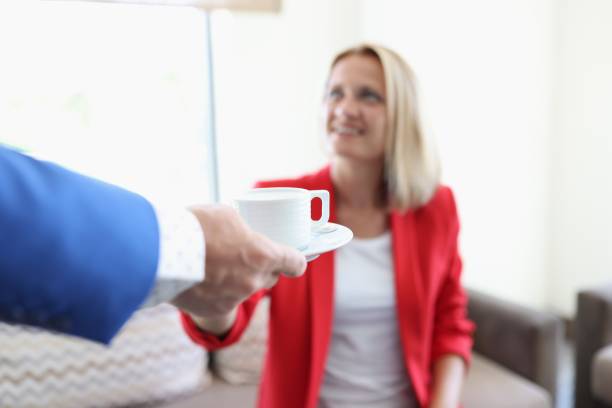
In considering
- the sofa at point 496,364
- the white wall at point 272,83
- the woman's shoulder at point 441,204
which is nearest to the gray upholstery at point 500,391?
the sofa at point 496,364

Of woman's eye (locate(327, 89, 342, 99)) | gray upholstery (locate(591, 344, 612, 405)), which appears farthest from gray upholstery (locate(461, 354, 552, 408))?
woman's eye (locate(327, 89, 342, 99))

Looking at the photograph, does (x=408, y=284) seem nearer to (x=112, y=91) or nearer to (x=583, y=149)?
(x=112, y=91)

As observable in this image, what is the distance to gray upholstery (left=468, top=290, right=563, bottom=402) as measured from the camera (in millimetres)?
1399

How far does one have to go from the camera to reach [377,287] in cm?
82

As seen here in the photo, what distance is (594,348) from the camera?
1591 mm

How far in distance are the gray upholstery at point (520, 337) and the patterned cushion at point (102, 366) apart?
2.77 ft

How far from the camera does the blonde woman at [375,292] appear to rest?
65cm

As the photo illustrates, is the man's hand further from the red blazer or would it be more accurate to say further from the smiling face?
the red blazer

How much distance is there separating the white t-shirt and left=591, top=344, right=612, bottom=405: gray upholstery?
919mm

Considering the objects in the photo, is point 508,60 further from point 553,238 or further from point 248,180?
point 248,180

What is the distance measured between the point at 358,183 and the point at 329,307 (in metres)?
0.21

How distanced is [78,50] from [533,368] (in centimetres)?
170

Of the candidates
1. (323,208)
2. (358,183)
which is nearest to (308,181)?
(358,183)

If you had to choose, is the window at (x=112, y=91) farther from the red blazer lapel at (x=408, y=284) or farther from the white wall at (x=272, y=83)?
the red blazer lapel at (x=408, y=284)
